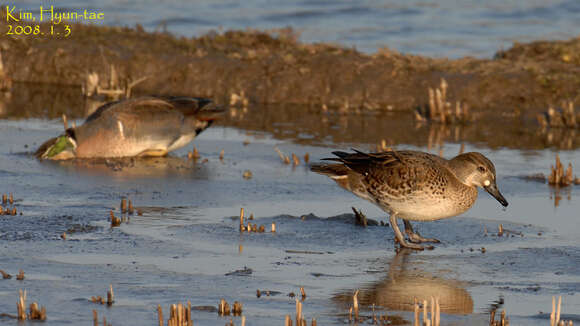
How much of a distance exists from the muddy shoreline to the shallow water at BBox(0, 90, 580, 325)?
3843mm

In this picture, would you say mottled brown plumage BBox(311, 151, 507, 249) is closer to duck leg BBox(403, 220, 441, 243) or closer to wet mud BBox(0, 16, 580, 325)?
duck leg BBox(403, 220, 441, 243)

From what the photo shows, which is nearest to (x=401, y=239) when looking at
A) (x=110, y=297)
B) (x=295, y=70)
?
(x=110, y=297)

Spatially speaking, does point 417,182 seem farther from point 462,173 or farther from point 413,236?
point 413,236

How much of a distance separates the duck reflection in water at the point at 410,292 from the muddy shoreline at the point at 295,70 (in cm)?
906

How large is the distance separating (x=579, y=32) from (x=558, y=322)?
20.2m

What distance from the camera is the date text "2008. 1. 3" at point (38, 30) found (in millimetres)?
19062

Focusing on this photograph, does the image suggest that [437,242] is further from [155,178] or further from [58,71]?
[58,71]

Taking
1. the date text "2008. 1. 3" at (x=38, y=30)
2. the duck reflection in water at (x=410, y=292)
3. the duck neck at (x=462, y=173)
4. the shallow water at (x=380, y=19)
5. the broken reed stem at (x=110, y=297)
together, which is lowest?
the duck reflection in water at (x=410, y=292)

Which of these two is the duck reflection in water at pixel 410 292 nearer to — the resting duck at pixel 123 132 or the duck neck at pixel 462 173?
the duck neck at pixel 462 173

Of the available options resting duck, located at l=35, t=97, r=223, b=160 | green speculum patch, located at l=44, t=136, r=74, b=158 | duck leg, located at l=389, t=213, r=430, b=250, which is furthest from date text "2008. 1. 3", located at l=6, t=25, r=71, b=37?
duck leg, located at l=389, t=213, r=430, b=250

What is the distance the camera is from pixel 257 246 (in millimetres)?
7543

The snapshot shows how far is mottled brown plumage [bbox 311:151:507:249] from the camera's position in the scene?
7496 millimetres

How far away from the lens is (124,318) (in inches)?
218

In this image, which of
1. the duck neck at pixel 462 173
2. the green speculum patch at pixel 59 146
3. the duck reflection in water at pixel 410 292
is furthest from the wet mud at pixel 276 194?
the duck neck at pixel 462 173
